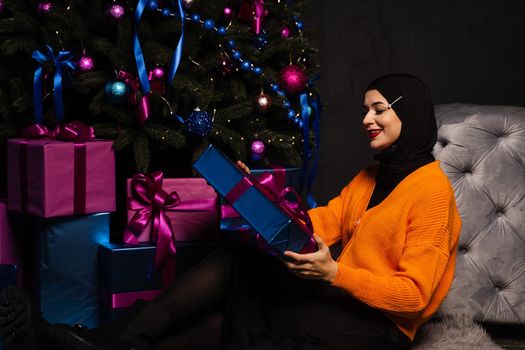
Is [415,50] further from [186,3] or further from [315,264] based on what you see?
[315,264]

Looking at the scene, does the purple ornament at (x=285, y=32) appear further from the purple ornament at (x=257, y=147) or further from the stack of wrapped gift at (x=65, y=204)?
the stack of wrapped gift at (x=65, y=204)

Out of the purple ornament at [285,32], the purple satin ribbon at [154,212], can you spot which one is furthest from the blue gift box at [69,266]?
the purple ornament at [285,32]

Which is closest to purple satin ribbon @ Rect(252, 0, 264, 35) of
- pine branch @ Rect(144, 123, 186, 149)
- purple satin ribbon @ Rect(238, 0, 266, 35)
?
purple satin ribbon @ Rect(238, 0, 266, 35)

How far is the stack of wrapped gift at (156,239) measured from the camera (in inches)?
92.7

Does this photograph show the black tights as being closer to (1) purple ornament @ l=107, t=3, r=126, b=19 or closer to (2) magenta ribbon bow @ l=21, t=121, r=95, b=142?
(2) magenta ribbon bow @ l=21, t=121, r=95, b=142

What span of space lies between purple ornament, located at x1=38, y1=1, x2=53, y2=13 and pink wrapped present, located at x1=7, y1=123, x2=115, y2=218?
0.39 m

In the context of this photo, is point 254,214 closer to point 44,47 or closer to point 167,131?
point 167,131

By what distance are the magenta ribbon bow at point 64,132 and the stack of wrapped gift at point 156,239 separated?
218 mm

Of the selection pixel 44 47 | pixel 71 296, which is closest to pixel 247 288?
pixel 71 296

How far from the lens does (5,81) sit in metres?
2.56

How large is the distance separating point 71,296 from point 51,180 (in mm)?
418

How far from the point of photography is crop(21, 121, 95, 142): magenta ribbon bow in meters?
2.35

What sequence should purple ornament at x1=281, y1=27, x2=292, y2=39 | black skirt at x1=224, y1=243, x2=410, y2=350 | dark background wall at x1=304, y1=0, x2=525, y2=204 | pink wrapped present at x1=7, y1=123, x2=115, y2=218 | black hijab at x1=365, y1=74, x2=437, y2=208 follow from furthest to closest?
dark background wall at x1=304, y1=0, x2=525, y2=204 < purple ornament at x1=281, y1=27, x2=292, y2=39 < pink wrapped present at x1=7, y1=123, x2=115, y2=218 < black hijab at x1=365, y1=74, x2=437, y2=208 < black skirt at x1=224, y1=243, x2=410, y2=350

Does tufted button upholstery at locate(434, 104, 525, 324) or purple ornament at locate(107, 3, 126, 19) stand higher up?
purple ornament at locate(107, 3, 126, 19)
